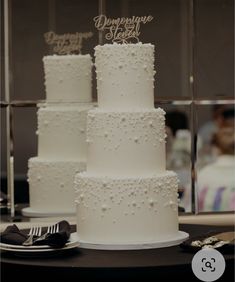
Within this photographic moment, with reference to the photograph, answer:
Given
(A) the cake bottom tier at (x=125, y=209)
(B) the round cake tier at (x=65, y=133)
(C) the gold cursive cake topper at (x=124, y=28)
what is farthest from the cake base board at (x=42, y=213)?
(C) the gold cursive cake topper at (x=124, y=28)

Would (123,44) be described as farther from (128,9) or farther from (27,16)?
(27,16)

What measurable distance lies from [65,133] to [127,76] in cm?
51

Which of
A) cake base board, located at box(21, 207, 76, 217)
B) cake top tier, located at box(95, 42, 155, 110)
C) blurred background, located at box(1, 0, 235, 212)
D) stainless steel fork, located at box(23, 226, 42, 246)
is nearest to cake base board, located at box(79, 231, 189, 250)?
stainless steel fork, located at box(23, 226, 42, 246)

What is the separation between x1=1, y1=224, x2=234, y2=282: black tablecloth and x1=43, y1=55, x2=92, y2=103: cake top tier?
2.52 ft

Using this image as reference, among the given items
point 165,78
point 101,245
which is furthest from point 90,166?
point 165,78

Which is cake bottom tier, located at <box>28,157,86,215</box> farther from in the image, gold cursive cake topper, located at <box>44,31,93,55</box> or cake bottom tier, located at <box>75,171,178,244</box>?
cake bottom tier, located at <box>75,171,178,244</box>

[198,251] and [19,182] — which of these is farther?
[19,182]

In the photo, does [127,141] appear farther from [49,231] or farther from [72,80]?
[72,80]

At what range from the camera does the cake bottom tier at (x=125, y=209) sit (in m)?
2.10

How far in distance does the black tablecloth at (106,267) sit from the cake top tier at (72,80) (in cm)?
77

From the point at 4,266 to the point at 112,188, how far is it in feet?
1.16

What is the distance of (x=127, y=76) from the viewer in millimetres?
2164

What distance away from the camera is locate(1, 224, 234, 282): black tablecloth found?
→ 71.3 inches

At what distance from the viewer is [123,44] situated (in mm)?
2193
